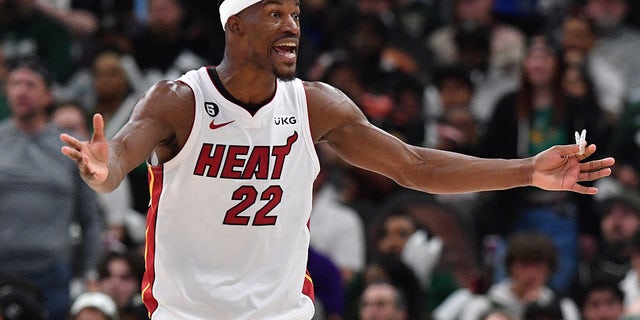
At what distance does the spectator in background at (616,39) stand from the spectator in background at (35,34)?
5077 millimetres

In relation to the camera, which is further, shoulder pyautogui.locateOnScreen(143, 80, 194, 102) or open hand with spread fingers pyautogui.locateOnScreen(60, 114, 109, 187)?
shoulder pyautogui.locateOnScreen(143, 80, 194, 102)

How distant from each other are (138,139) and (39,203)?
4.38 meters

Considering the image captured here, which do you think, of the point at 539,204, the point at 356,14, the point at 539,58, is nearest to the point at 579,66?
the point at 539,58

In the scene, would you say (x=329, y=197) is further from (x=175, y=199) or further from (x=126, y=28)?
(x=175, y=199)

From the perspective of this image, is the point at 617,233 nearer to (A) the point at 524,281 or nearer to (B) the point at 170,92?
(A) the point at 524,281

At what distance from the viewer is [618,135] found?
38.6 ft

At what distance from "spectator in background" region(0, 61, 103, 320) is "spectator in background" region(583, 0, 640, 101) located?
5.58 metres

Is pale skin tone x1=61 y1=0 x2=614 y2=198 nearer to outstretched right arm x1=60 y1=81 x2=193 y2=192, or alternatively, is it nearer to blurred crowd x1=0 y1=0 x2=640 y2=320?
outstretched right arm x1=60 y1=81 x2=193 y2=192

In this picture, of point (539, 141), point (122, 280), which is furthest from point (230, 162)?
point (539, 141)

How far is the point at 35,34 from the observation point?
12977 millimetres

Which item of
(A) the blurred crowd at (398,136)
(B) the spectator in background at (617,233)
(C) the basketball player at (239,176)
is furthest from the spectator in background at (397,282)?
(C) the basketball player at (239,176)

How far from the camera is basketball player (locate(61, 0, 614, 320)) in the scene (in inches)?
228

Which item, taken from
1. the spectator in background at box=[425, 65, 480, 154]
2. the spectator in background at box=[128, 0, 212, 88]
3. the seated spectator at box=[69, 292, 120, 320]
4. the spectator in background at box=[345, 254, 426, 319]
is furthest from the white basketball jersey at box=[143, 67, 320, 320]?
the spectator in background at box=[128, 0, 212, 88]

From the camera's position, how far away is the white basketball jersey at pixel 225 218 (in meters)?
5.80
